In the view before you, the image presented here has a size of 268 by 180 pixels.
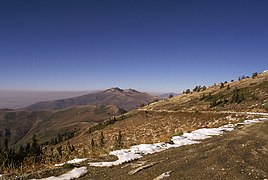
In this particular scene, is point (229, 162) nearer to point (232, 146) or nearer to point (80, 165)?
point (232, 146)

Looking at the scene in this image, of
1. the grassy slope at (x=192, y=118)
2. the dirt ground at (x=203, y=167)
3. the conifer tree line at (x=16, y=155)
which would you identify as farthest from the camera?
the grassy slope at (x=192, y=118)

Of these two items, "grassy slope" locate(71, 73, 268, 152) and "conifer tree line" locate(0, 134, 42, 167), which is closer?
"conifer tree line" locate(0, 134, 42, 167)

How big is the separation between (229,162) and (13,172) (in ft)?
37.2

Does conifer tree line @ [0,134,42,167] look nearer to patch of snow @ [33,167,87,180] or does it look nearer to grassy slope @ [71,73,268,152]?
patch of snow @ [33,167,87,180]

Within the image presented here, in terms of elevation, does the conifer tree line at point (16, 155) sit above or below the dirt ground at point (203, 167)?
below

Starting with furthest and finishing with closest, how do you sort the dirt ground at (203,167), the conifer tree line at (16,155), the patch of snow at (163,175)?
the conifer tree line at (16,155) → the dirt ground at (203,167) → the patch of snow at (163,175)

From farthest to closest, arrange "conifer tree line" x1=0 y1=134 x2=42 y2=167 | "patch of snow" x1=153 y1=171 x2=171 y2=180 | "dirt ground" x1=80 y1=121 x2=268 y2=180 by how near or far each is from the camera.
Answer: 1. "conifer tree line" x1=0 y1=134 x2=42 y2=167
2. "dirt ground" x1=80 y1=121 x2=268 y2=180
3. "patch of snow" x1=153 y1=171 x2=171 y2=180

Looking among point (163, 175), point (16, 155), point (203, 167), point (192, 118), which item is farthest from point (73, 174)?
point (16, 155)

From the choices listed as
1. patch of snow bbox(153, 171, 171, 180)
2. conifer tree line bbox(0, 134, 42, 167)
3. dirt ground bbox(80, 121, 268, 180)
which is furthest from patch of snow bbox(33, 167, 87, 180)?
patch of snow bbox(153, 171, 171, 180)

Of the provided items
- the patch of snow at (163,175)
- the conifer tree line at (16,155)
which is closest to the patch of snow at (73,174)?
the conifer tree line at (16,155)

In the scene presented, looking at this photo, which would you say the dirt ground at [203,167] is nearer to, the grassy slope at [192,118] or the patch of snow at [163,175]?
the patch of snow at [163,175]

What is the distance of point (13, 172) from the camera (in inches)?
534

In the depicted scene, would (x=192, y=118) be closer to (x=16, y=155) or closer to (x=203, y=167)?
(x=203, y=167)

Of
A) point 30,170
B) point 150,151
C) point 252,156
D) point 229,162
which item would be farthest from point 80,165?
point 252,156
